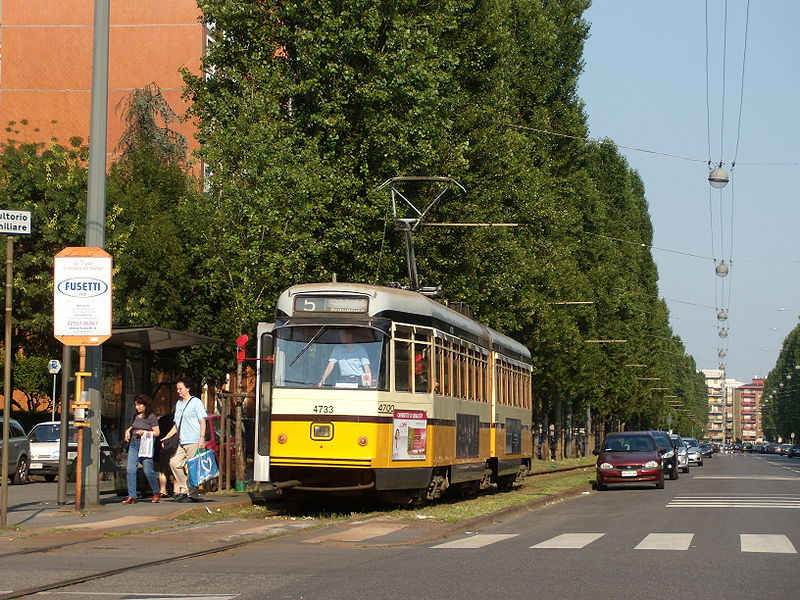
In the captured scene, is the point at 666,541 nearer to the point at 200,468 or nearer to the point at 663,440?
the point at 200,468

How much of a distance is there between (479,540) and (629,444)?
20.2m

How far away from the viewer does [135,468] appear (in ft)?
71.5

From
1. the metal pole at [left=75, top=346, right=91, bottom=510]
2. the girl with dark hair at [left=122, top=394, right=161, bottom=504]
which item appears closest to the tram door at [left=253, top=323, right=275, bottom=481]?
the girl with dark hair at [left=122, top=394, right=161, bottom=504]

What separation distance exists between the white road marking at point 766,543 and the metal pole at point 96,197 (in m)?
9.29

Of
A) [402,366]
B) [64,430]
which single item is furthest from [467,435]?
[64,430]

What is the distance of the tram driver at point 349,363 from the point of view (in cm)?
2020

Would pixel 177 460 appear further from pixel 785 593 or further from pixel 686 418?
pixel 686 418

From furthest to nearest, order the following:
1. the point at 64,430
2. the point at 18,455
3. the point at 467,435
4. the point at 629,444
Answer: the point at 629,444 < the point at 18,455 < the point at 467,435 < the point at 64,430

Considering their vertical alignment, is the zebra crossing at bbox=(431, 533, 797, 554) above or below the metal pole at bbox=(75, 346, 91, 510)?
below

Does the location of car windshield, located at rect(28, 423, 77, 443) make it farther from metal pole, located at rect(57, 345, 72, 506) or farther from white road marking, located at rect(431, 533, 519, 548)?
white road marking, located at rect(431, 533, 519, 548)

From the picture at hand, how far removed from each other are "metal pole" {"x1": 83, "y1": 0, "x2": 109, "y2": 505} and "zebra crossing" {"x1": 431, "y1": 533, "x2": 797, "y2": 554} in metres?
6.11

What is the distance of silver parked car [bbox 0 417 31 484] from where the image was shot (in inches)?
1332

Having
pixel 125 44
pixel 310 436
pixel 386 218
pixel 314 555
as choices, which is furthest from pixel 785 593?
pixel 125 44

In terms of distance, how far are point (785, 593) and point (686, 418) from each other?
538 ft
